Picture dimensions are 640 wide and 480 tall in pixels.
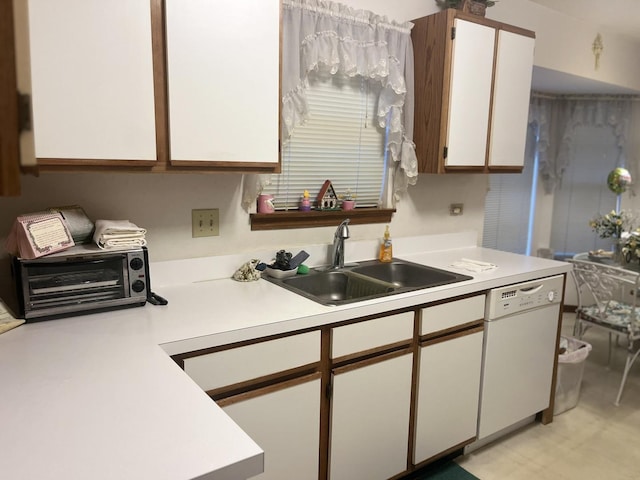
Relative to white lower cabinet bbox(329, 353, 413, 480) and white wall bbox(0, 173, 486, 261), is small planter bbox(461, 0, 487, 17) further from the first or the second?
white lower cabinet bbox(329, 353, 413, 480)

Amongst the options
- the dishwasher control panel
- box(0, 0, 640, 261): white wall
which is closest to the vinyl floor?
the dishwasher control panel

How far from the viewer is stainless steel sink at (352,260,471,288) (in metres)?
2.38

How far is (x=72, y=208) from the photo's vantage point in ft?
5.53

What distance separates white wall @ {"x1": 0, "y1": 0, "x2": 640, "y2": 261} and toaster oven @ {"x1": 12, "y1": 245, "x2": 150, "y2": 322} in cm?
27

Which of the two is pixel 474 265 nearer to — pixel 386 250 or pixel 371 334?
pixel 386 250

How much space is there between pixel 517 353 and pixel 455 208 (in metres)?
0.98

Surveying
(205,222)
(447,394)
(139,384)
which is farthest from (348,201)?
(139,384)

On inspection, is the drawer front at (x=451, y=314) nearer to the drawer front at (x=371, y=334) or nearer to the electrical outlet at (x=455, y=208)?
the drawer front at (x=371, y=334)

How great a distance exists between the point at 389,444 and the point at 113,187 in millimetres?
1529

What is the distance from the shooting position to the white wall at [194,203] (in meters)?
1.74

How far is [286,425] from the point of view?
1672 millimetres

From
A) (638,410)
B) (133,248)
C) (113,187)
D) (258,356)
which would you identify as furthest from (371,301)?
(638,410)

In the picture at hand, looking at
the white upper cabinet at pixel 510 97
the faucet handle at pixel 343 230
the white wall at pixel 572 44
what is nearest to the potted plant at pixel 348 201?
the faucet handle at pixel 343 230

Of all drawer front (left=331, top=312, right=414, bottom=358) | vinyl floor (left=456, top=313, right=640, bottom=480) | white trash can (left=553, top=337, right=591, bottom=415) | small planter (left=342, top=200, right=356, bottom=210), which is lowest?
vinyl floor (left=456, top=313, right=640, bottom=480)
